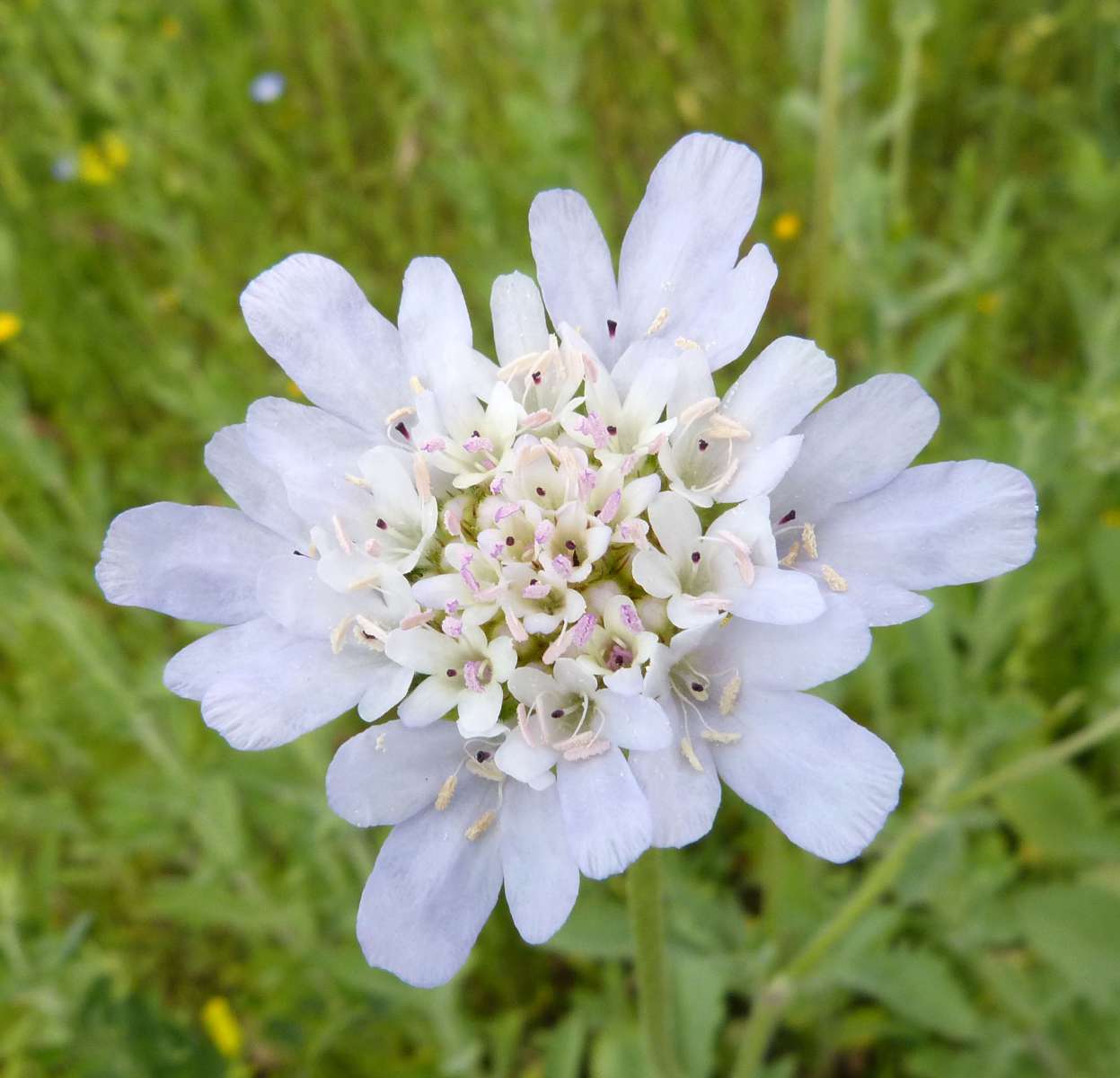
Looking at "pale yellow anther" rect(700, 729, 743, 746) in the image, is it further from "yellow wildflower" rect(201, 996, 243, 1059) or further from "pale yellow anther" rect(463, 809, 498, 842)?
"yellow wildflower" rect(201, 996, 243, 1059)

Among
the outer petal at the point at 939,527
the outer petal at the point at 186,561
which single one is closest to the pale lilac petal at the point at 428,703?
the outer petal at the point at 186,561

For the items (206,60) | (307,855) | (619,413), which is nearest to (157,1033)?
(307,855)

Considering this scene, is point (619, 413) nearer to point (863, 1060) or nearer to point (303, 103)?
point (863, 1060)

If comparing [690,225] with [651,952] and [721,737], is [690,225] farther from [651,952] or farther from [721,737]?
A: [651,952]

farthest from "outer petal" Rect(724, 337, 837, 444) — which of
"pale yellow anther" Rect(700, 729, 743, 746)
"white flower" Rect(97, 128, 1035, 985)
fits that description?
"pale yellow anther" Rect(700, 729, 743, 746)

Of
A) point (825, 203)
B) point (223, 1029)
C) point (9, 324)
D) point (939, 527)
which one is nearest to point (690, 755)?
point (939, 527)

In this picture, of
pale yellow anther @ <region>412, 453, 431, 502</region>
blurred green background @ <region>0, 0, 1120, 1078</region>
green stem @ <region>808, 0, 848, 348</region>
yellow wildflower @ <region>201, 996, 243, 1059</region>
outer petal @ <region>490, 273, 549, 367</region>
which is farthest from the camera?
yellow wildflower @ <region>201, 996, 243, 1059</region>
